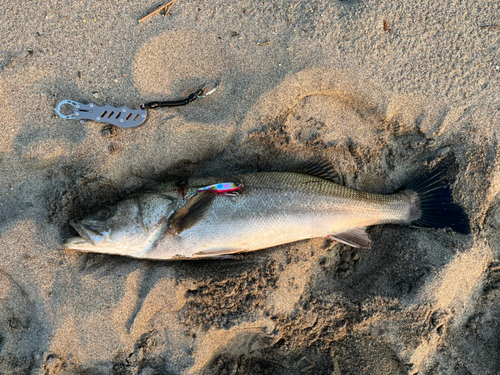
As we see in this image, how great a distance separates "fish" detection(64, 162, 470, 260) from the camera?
3.43 metres

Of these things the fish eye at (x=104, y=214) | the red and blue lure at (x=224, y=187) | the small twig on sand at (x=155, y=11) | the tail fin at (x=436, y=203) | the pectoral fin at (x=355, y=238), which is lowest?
the pectoral fin at (x=355, y=238)

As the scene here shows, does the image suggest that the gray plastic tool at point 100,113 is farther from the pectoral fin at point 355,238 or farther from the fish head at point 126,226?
the pectoral fin at point 355,238

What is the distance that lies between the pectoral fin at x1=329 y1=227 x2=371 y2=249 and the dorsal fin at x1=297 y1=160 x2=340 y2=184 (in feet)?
2.10

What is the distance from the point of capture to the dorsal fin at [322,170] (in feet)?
12.5

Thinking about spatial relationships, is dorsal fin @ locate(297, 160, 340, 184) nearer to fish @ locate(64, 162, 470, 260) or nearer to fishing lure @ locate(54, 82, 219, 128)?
fish @ locate(64, 162, 470, 260)

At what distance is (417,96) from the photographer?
3.75 metres

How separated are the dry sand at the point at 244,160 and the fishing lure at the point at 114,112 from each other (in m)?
0.09

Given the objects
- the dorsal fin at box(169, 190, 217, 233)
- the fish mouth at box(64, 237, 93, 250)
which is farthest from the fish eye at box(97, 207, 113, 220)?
the dorsal fin at box(169, 190, 217, 233)

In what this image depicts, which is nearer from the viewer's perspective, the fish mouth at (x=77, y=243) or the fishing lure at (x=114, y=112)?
the fish mouth at (x=77, y=243)

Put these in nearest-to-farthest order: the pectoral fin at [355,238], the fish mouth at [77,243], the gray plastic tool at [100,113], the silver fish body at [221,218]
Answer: the fish mouth at [77,243] → the silver fish body at [221,218] → the gray plastic tool at [100,113] → the pectoral fin at [355,238]

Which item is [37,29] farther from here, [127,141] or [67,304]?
[67,304]

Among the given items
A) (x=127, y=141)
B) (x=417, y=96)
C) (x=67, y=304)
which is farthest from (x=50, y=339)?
(x=417, y=96)

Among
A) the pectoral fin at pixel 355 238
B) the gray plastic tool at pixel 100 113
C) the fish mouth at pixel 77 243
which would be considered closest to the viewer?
the fish mouth at pixel 77 243

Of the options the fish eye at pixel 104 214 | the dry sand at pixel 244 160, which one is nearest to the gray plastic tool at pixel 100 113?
the dry sand at pixel 244 160
